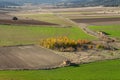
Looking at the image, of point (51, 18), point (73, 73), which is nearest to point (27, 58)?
point (73, 73)

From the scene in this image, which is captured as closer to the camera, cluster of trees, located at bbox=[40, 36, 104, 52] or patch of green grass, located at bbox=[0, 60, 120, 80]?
patch of green grass, located at bbox=[0, 60, 120, 80]

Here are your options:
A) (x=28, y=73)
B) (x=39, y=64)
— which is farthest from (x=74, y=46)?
(x=28, y=73)

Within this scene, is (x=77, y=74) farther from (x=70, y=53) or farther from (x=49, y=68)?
(x=70, y=53)

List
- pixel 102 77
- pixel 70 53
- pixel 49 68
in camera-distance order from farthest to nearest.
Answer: pixel 70 53 → pixel 49 68 → pixel 102 77

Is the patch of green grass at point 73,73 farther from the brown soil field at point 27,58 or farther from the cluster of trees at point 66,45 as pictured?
the cluster of trees at point 66,45

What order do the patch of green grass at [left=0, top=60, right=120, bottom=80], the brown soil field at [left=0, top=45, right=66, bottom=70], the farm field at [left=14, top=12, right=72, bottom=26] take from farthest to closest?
the farm field at [left=14, top=12, right=72, bottom=26] < the brown soil field at [left=0, top=45, right=66, bottom=70] < the patch of green grass at [left=0, top=60, right=120, bottom=80]

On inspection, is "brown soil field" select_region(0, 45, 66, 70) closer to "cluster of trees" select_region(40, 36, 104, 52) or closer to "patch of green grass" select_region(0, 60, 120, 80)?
"cluster of trees" select_region(40, 36, 104, 52)

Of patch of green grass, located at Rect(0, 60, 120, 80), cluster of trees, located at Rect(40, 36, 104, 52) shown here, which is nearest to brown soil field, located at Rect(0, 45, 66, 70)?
cluster of trees, located at Rect(40, 36, 104, 52)
